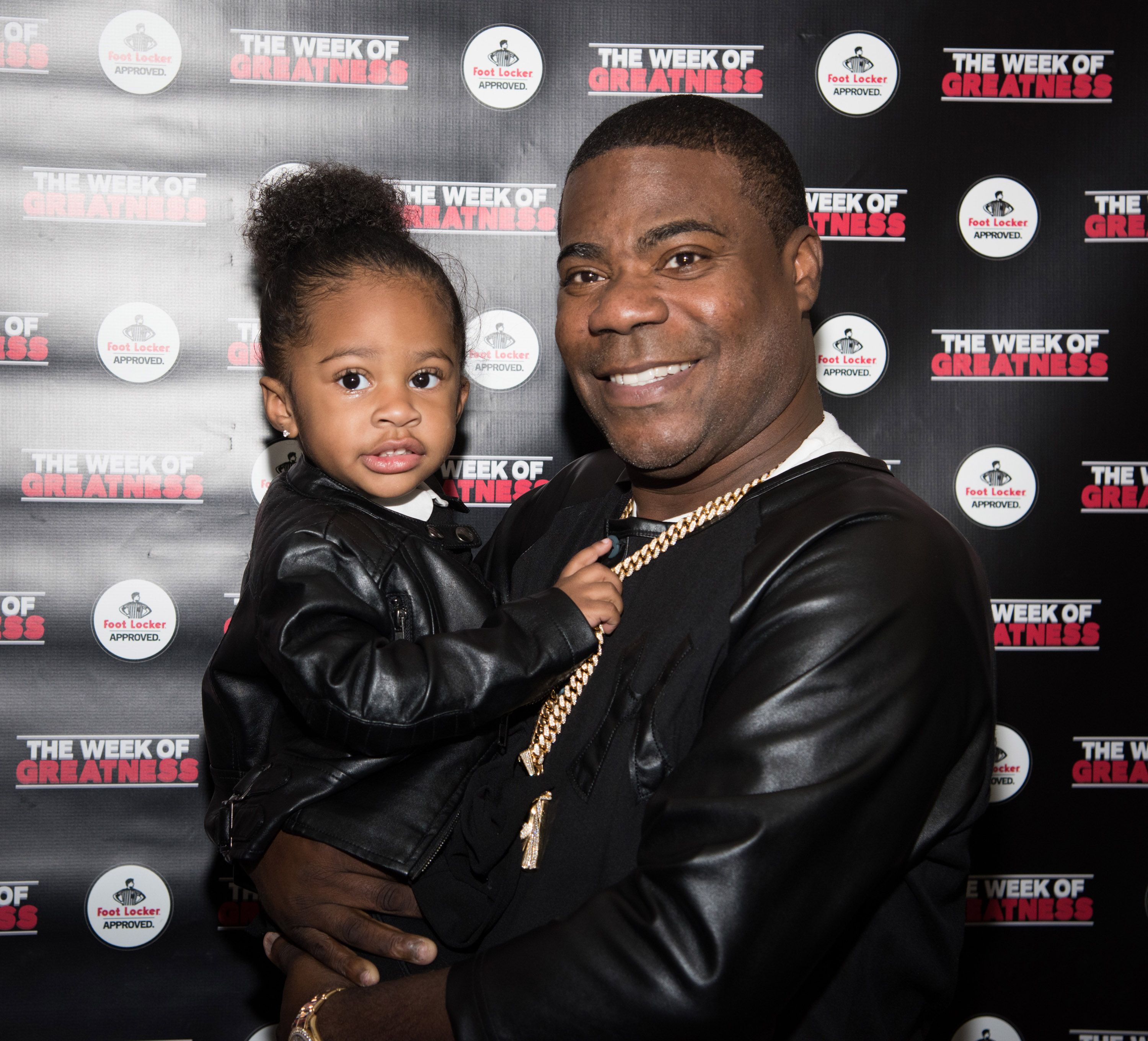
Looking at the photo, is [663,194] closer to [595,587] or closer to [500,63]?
[595,587]

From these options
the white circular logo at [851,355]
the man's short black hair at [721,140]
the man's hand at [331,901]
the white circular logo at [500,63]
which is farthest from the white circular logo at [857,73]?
the man's hand at [331,901]

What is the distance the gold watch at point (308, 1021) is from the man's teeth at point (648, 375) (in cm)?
111

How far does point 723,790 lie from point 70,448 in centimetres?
243

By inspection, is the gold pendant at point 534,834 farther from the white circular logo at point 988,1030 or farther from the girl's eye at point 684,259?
the white circular logo at point 988,1030

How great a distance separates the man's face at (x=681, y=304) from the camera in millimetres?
1624

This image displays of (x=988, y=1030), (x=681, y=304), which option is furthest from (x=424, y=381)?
(x=988, y=1030)

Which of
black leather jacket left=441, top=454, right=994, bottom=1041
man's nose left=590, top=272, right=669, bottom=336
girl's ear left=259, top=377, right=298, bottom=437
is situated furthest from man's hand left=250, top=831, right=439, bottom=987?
man's nose left=590, top=272, right=669, bottom=336

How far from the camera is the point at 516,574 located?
199 centimetres

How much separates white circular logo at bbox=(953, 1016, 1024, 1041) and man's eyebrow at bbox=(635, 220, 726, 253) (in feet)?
8.64

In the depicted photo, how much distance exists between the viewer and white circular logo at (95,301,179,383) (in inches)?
112

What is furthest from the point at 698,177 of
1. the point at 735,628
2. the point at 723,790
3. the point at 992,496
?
the point at 992,496

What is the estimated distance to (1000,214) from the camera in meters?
2.89

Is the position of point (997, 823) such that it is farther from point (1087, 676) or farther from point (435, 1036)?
point (435, 1036)

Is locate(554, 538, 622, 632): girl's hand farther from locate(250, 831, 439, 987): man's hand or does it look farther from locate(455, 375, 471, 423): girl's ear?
locate(250, 831, 439, 987): man's hand
